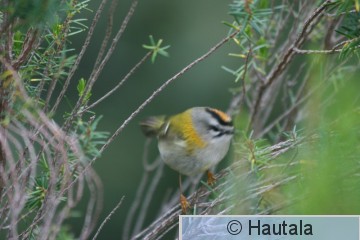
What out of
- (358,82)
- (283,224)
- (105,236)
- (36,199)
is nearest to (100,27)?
(105,236)

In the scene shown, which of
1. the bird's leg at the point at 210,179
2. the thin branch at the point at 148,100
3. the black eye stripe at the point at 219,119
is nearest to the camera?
the thin branch at the point at 148,100

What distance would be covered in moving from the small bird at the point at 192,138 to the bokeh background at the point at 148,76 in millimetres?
2459

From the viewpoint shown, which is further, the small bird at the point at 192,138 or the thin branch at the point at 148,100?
the small bird at the point at 192,138

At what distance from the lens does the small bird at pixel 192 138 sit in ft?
12.4

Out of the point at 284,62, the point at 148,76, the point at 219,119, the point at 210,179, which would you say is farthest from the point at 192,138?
the point at 148,76

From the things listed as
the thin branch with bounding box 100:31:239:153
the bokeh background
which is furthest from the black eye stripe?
the bokeh background

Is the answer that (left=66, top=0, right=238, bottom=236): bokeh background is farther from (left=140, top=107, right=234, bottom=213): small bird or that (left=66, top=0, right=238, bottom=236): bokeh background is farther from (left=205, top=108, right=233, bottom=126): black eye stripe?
(left=205, top=108, right=233, bottom=126): black eye stripe

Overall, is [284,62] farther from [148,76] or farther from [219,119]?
[148,76]

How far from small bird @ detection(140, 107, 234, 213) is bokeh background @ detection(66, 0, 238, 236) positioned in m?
2.46

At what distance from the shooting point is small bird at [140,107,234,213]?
3766 millimetres

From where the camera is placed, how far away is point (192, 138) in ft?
13.0

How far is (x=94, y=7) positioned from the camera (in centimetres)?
625

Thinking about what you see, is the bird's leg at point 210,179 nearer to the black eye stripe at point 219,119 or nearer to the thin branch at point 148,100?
the black eye stripe at point 219,119

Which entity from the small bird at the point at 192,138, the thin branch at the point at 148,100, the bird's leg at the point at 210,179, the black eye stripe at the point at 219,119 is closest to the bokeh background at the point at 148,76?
the small bird at the point at 192,138
